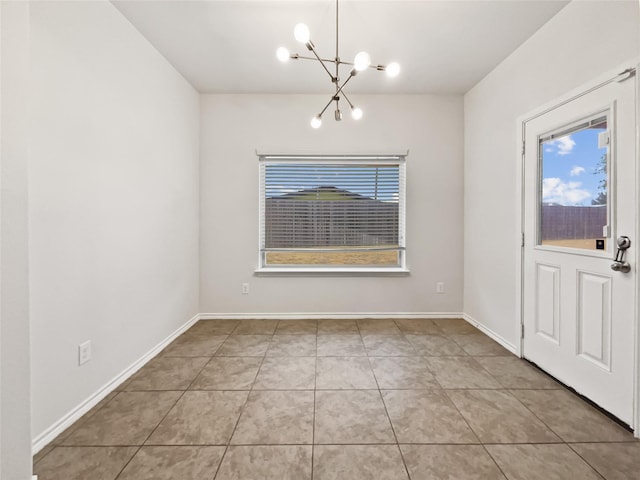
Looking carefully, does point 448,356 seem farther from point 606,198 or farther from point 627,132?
point 627,132

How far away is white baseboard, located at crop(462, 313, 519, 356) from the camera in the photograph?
2635mm

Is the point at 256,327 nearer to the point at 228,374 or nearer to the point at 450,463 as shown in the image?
the point at 228,374

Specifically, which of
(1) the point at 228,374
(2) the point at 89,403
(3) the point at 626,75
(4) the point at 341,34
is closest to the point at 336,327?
(1) the point at 228,374

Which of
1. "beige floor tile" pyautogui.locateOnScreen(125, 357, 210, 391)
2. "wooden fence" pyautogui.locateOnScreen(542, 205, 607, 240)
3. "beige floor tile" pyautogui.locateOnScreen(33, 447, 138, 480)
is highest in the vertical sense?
"wooden fence" pyautogui.locateOnScreen(542, 205, 607, 240)

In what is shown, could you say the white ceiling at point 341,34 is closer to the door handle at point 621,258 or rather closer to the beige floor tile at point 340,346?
the door handle at point 621,258

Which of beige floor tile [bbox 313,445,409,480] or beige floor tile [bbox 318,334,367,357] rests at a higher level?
beige floor tile [bbox 318,334,367,357]

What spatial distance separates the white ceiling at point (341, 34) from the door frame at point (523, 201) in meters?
0.67

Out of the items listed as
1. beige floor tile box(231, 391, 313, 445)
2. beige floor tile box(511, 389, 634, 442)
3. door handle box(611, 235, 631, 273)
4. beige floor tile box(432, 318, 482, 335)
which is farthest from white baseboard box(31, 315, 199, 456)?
door handle box(611, 235, 631, 273)

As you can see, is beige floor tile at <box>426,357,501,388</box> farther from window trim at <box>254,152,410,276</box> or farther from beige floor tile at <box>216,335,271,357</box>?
beige floor tile at <box>216,335,271,357</box>

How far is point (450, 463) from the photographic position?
1.40 metres

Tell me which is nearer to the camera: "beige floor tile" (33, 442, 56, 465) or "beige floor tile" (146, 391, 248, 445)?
"beige floor tile" (33, 442, 56, 465)

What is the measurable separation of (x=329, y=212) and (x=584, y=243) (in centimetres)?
238

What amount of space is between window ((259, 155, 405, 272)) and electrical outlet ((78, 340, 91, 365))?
1.94m

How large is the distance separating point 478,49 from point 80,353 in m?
3.88
